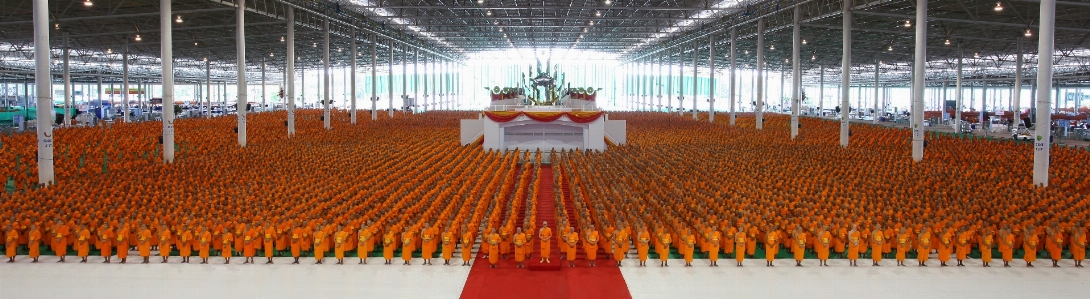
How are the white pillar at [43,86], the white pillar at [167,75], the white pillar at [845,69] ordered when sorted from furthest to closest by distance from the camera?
the white pillar at [845,69], the white pillar at [167,75], the white pillar at [43,86]

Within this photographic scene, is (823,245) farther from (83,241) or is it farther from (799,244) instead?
(83,241)

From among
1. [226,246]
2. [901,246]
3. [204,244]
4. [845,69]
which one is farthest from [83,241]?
[845,69]

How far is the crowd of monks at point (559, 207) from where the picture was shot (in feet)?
44.5

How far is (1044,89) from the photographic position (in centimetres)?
2084

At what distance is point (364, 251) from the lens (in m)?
13.5

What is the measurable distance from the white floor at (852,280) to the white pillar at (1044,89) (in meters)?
8.75

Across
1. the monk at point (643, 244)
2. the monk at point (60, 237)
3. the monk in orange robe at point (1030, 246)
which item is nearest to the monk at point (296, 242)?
the monk at point (60, 237)

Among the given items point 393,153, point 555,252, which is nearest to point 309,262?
point 555,252

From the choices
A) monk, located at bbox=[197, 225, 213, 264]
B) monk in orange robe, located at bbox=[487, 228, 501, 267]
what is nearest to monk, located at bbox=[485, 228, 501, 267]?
monk in orange robe, located at bbox=[487, 228, 501, 267]

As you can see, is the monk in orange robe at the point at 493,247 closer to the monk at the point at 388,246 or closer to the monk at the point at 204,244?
the monk at the point at 388,246

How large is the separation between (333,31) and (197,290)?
39.4 meters

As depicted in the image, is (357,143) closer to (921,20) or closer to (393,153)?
(393,153)

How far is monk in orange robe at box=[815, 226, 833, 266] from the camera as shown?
523 inches

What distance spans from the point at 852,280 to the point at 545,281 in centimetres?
482
